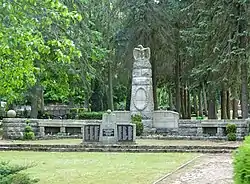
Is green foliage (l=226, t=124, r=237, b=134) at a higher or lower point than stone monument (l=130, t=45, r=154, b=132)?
lower

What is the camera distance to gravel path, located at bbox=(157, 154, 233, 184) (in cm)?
1123

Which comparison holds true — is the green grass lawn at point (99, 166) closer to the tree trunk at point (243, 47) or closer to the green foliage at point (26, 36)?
the green foliage at point (26, 36)

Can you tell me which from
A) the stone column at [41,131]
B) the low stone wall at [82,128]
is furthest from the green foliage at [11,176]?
the stone column at [41,131]

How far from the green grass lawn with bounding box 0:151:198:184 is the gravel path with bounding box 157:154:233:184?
410 mm

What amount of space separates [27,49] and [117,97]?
44698 mm

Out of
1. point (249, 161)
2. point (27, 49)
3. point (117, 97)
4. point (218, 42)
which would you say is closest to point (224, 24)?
point (218, 42)

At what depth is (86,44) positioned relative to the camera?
27.2 meters

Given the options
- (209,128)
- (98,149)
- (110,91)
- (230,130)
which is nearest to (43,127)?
(98,149)

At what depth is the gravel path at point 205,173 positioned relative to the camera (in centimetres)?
1123

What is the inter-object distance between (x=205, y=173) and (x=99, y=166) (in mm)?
3073

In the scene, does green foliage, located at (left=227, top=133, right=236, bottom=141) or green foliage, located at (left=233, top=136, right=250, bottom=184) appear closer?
green foliage, located at (left=233, top=136, right=250, bottom=184)

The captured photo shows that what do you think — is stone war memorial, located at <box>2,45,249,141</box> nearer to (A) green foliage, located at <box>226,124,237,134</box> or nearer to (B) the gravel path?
(A) green foliage, located at <box>226,124,237,134</box>

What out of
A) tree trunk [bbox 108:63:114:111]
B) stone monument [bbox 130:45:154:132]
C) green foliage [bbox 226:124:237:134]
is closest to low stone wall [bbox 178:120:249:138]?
green foliage [bbox 226:124:237:134]

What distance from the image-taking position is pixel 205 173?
1266 cm
